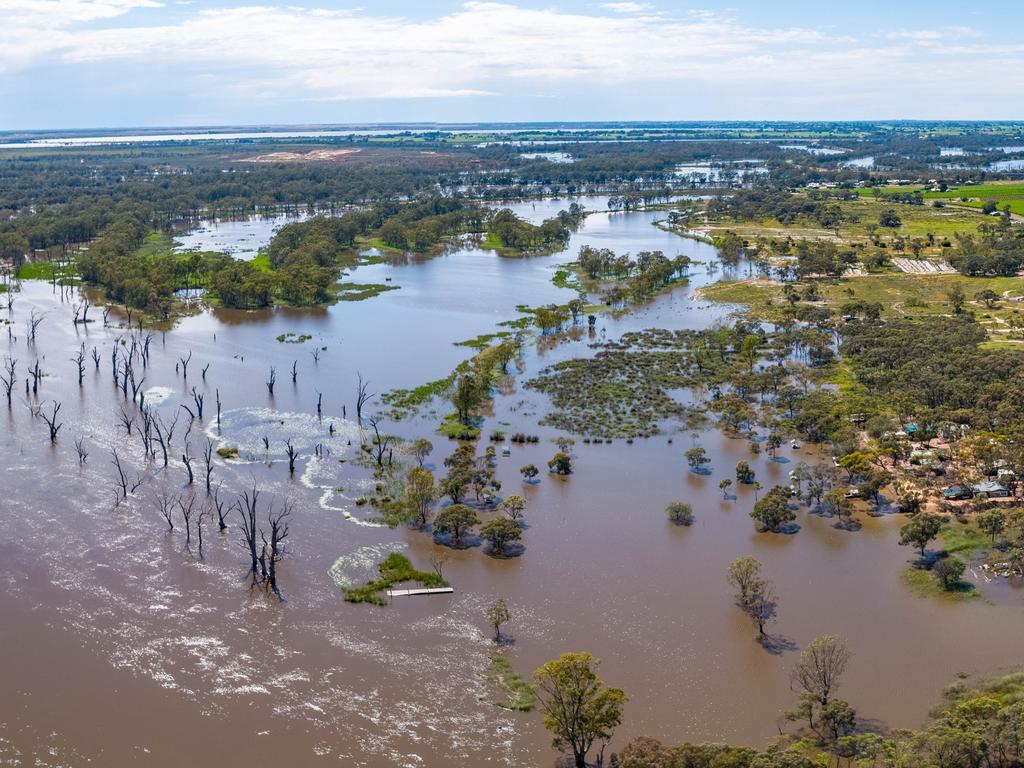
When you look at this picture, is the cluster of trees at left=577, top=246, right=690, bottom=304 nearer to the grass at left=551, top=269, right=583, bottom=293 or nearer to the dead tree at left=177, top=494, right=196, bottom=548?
the grass at left=551, top=269, right=583, bottom=293

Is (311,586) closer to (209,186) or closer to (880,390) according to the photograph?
(880,390)

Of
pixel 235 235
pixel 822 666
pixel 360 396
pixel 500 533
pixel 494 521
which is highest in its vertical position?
pixel 235 235

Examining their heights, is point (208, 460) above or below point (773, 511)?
above

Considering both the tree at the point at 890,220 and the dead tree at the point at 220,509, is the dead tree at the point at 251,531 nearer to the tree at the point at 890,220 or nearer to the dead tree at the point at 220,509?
the dead tree at the point at 220,509

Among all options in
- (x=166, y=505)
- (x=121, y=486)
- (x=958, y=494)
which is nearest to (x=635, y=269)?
(x=958, y=494)

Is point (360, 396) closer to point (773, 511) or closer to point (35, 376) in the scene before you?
point (35, 376)

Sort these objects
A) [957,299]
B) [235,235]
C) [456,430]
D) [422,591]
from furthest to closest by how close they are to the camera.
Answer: [235,235] → [957,299] → [456,430] → [422,591]
